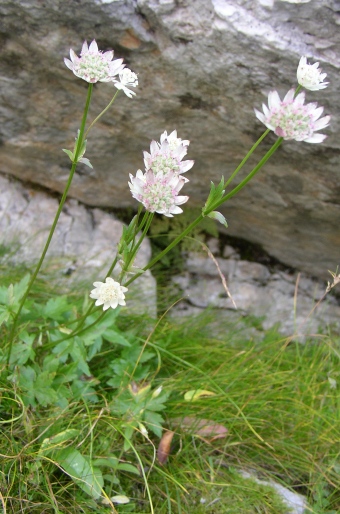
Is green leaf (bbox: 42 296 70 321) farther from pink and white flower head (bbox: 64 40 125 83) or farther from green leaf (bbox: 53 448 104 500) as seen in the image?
pink and white flower head (bbox: 64 40 125 83)

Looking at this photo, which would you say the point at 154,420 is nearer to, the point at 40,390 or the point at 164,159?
the point at 40,390

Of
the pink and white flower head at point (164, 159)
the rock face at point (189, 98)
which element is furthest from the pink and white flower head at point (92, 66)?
the rock face at point (189, 98)

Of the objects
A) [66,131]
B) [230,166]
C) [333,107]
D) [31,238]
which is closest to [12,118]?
[66,131]

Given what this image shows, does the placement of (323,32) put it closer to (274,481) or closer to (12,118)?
(12,118)

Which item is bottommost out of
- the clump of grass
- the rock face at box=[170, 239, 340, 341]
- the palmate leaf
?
the rock face at box=[170, 239, 340, 341]

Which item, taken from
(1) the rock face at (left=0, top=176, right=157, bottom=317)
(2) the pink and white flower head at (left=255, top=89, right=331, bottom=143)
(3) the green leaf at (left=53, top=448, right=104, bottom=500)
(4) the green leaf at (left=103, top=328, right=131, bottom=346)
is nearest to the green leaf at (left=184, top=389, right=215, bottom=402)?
(4) the green leaf at (left=103, top=328, right=131, bottom=346)

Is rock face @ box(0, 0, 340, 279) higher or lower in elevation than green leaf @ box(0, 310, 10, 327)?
higher

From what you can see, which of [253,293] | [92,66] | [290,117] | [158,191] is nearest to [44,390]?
[158,191]

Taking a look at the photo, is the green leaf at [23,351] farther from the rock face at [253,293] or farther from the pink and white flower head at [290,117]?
the rock face at [253,293]
